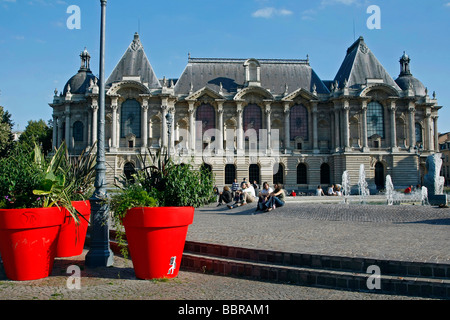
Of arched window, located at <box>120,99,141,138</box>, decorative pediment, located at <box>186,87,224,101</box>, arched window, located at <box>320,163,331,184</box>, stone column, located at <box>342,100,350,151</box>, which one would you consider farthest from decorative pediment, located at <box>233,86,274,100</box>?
arched window, located at <box>120,99,141,138</box>

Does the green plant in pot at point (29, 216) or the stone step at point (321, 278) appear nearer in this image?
the stone step at point (321, 278)

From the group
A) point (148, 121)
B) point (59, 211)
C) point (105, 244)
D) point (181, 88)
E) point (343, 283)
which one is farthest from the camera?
point (181, 88)

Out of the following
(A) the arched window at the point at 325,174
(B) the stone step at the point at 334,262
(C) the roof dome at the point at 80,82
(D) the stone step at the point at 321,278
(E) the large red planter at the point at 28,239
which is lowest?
(D) the stone step at the point at 321,278

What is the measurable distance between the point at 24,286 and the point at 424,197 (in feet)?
61.8

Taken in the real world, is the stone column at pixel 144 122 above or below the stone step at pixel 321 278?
above

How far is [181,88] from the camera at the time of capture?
4678 centimetres

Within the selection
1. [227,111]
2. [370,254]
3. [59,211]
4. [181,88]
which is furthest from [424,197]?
[181,88]

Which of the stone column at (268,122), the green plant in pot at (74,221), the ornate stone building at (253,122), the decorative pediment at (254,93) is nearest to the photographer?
the green plant in pot at (74,221)

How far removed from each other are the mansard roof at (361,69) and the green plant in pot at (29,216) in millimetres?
42937

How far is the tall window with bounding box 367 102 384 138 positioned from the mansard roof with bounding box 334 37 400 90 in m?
2.85

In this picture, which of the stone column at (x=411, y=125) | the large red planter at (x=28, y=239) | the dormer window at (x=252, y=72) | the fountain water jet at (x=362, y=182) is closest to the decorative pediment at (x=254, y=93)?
the dormer window at (x=252, y=72)

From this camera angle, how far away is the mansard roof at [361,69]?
46688mm

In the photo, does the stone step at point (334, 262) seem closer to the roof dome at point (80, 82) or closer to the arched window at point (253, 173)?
the arched window at point (253, 173)
